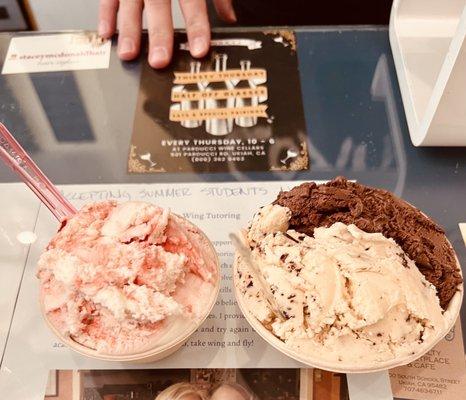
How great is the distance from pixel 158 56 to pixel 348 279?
0.93 meters

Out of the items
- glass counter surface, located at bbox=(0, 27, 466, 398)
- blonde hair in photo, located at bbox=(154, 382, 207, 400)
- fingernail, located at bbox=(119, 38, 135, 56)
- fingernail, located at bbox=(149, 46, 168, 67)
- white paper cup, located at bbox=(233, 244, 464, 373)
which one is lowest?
blonde hair in photo, located at bbox=(154, 382, 207, 400)

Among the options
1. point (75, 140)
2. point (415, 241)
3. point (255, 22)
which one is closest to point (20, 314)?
point (75, 140)

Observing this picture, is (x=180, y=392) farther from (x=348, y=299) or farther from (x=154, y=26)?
(x=154, y=26)

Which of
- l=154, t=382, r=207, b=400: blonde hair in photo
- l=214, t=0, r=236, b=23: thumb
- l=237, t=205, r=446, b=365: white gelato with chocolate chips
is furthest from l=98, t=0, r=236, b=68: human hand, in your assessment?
l=154, t=382, r=207, b=400: blonde hair in photo

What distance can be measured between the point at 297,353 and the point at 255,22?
131 centimetres

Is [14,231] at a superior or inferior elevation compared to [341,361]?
superior

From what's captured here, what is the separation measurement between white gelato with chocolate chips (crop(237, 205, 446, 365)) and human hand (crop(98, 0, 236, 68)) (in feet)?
2.70

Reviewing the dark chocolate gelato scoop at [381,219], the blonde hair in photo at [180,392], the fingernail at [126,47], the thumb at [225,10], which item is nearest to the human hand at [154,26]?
the fingernail at [126,47]

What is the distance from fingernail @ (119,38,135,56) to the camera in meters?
1.47

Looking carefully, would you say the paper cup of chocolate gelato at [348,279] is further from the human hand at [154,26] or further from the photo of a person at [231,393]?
the human hand at [154,26]

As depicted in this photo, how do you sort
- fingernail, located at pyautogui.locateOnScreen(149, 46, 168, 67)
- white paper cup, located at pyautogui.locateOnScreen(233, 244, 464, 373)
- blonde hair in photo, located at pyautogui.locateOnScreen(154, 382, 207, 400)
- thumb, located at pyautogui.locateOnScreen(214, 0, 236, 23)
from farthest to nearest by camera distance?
1. thumb, located at pyautogui.locateOnScreen(214, 0, 236, 23)
2. fingernail, located at pyautogui.locateOnScreen(149, 46, 168, 67)
3. blonde hair in photo, located at pyautogui.locateOnScreen(154, 382, 207, 400)
4. white paper cup, located at pyautogui.locateOnScreen(233, 244, 464, 373)

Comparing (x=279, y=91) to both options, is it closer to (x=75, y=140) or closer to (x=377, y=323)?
(x=75, y=140)

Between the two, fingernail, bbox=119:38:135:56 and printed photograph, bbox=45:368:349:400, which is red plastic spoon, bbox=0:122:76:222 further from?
fingernail, bbox=119:38:135:56

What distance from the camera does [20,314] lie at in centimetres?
104
